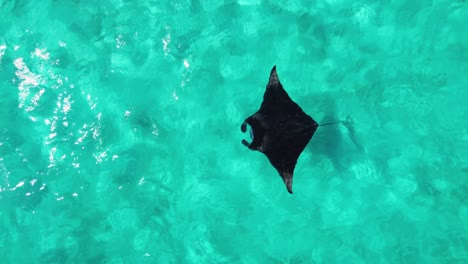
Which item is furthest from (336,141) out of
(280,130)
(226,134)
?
(226,134)

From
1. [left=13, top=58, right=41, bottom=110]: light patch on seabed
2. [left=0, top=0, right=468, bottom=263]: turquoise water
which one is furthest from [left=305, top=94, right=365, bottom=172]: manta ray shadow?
[left=13, top=58, right=41, bottom=110]: light patch on seabed

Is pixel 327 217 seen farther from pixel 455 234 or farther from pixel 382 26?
pixel 382 26

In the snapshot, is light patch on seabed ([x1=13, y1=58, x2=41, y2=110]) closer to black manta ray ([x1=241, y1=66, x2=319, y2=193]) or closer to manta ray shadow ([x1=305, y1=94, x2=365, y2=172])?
black manta ray ([x1=241, y1=66, x2=319, y2=193])

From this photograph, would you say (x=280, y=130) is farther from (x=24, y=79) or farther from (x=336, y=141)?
(x=24, y=79)

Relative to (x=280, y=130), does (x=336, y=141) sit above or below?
below

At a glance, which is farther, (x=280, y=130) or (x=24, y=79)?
(x=24, y=79)

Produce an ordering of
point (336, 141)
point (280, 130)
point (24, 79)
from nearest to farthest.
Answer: point (280, 130) < point (336, 141) < point (24, 79)

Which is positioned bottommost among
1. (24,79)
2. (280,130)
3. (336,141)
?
(336,141)
